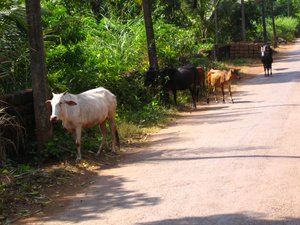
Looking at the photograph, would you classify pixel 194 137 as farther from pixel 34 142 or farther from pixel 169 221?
pixel 169 221

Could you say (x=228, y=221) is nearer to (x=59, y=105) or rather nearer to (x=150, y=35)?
(x=59, y=105)

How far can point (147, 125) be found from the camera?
14.3m

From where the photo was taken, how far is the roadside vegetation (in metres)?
8.51

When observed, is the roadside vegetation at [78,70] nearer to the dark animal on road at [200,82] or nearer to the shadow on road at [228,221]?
the dark animal on road at [200,82]

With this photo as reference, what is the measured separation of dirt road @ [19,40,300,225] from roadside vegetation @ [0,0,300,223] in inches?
31.8

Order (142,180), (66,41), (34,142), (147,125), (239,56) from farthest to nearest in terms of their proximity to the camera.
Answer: (239,56)
(147,125)
(66,41)
(34,142)
(142,180)

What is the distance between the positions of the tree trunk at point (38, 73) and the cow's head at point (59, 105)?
16.8 inches

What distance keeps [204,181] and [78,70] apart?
6.56 meters

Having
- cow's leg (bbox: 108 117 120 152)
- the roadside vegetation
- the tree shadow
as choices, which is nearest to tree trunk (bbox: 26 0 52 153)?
the roadside vegetation

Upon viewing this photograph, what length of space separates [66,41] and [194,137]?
13.8 ft

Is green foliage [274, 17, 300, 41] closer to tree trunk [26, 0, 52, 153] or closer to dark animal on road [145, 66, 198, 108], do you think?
dark animal on road [145, 66, 198, 108]

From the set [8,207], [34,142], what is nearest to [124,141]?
[34,142]

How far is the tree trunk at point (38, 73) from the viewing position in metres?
9.50

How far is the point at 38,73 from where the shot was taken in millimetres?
9547
